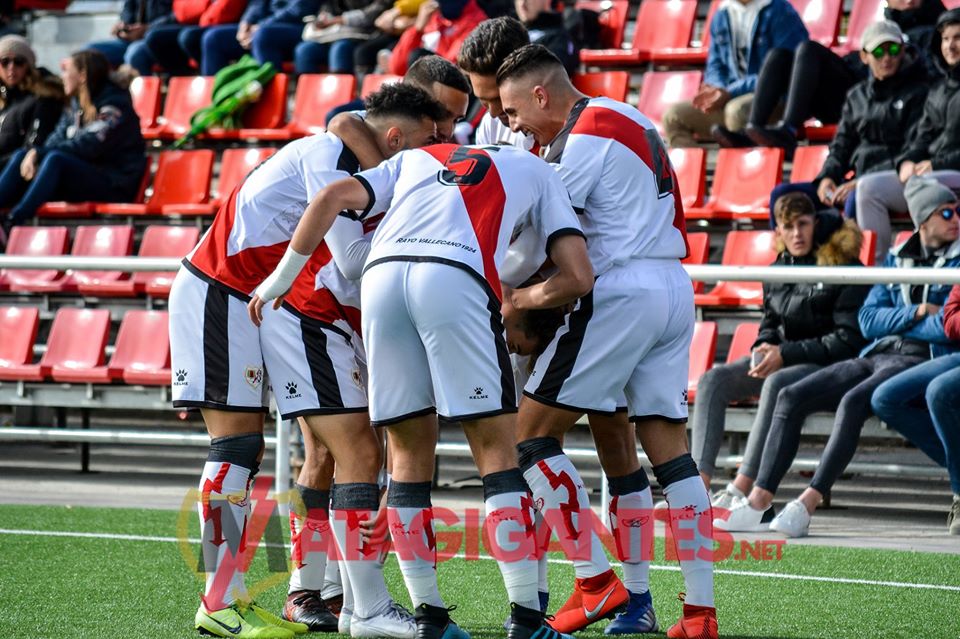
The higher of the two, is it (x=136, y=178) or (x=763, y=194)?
(x=763, y=194)

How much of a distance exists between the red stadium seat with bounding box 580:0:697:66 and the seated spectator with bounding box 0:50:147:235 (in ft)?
A: 12.6

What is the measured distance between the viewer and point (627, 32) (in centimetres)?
1248

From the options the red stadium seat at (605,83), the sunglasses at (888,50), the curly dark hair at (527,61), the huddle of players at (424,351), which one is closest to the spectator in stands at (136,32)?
the red stadium seat at (605,83)

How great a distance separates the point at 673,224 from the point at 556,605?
1.46 metres

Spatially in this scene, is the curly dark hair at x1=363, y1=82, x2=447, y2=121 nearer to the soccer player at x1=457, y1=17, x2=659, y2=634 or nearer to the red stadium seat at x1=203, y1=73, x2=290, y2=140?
the soccer player at x1=457, y1=17, x2=659, y2=634

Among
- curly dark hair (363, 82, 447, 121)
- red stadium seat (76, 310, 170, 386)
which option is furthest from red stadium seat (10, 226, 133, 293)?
curly dark hair (363, 82, 447, 121)

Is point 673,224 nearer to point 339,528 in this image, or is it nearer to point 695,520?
point 695,520

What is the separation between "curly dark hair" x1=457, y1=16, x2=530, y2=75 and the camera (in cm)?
485

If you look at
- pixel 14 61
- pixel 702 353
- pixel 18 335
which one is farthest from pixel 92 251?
pixel 702 353

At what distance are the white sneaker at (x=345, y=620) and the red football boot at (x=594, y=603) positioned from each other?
0.67 meters

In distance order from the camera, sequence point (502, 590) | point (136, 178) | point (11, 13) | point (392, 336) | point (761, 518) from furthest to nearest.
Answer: point (11, 13) < point (136, 178) < point (761, 518) < point (502, 590) < point (392, 336)

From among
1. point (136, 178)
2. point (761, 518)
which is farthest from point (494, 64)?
point (136, 178)

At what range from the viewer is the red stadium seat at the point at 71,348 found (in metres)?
9.48

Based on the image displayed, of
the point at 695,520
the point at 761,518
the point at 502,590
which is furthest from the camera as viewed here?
the point at 761,518
